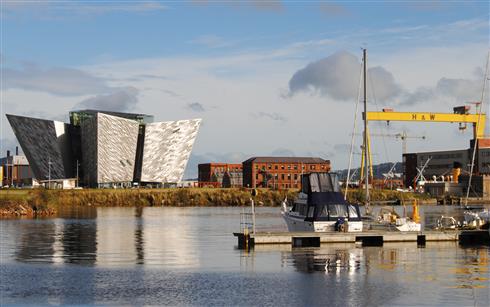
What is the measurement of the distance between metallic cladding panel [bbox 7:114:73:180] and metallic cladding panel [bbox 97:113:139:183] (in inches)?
401

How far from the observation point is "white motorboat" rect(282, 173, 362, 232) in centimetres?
5331

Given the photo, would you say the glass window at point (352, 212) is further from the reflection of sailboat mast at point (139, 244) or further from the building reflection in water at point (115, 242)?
the building reflection in water at point (115, 242)

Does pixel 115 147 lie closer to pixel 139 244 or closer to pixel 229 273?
pixel 139 244

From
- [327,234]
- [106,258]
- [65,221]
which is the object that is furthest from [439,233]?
[65,221]

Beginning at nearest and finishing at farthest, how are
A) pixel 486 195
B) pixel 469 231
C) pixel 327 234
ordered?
pixel 327 234, pixel 469 231, pixel 486 195

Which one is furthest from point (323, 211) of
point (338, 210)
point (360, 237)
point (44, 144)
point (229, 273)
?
point (44, 144)

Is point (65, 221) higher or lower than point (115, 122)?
lower

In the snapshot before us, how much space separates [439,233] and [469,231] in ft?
7.74

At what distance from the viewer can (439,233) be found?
54.7 m

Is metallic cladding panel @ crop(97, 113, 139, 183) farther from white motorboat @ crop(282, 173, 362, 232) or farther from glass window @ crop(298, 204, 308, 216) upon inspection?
white motorboat @ crop(282, 173, 362, 232)

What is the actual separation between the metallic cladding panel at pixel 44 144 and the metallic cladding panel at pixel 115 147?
10.2 meters

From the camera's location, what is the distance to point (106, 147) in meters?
179

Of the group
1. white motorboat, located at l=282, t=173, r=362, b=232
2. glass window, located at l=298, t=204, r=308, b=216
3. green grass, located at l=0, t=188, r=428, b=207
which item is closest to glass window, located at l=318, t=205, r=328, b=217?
white motorboat, located at l=282, t=173, r=362, b=232

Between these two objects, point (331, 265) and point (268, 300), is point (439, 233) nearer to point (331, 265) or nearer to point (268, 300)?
point (331, 265)
